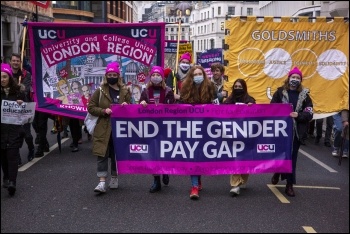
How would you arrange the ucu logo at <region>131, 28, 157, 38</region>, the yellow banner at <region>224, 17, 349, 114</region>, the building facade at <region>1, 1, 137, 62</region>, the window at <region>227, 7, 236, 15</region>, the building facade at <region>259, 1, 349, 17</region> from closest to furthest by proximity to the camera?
1. the ucu logo at <region>131, 28, 157, 38</region>
2. the yellow banner at <region>224, 17, 349, 114</region>
3. the building facade at <region>259, 1, 349, 17</region>
4. the building facade at <region>1, 1, 137, 62</region>
5. the window at <region>227, 7, 236, 15</region>

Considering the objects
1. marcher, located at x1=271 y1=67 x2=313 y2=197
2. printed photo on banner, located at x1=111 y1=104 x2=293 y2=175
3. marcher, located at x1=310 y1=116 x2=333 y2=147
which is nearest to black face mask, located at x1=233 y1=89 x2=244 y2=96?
printed photo on banner, located at x1=111 y1=104 x2=293 y2=175

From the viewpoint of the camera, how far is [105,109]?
6.00 m

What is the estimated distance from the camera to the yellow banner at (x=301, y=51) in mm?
10047

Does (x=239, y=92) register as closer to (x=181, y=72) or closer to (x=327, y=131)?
(x=181, y=72)

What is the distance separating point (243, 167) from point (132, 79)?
3385 mm

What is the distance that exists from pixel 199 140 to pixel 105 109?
1.29 m

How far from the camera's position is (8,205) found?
547cm

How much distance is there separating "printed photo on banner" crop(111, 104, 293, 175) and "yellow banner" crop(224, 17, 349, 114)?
4154mm

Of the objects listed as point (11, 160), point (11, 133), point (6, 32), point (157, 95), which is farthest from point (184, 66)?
point (6, 32)

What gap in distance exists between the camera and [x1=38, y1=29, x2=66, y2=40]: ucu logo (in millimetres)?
8430

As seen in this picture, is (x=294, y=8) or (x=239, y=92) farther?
(x=294, y=8)

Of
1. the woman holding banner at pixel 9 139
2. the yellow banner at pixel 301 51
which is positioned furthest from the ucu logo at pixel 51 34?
the yellow banner at pixel 301 51

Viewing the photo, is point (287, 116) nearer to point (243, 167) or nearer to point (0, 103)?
point (243, 167)

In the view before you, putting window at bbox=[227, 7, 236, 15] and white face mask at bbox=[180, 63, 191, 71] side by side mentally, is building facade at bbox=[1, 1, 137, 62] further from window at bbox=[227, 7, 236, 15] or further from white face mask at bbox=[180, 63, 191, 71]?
window at bbox=[227, 7, 236, 15]
